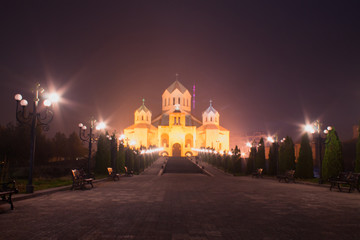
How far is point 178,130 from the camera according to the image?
6862cm

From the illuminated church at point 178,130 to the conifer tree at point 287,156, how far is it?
138 feet

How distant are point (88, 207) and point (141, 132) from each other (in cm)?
6102

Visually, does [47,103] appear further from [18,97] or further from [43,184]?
[43,184]

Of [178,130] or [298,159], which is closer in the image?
[298,159]

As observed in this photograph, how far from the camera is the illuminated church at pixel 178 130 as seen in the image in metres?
68.7

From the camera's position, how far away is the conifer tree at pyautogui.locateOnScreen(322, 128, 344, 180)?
16.8 m

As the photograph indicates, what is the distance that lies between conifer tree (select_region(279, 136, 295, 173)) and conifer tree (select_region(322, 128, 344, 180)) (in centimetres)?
492

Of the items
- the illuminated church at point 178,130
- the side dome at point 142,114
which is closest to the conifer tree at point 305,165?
the illuminated church at point 178,130

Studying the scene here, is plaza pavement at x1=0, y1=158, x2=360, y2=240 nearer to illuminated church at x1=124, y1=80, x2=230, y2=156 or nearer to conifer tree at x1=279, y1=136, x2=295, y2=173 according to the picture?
conifer tree at x1=279, y1=136, x2=295, y2=173

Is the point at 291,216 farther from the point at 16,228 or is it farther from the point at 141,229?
the point at 16,228

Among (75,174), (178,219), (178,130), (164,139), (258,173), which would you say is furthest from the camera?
(164,139)

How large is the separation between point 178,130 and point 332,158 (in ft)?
172

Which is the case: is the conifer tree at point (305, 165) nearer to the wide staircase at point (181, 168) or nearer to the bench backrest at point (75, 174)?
the wide staircase at point (181, 168)

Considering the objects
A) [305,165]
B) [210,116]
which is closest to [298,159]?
[305,165]
